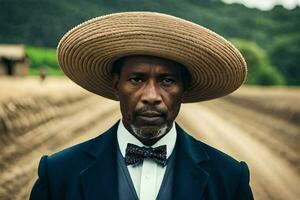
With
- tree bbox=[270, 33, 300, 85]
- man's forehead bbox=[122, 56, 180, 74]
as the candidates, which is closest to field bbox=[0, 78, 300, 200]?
man's forehead bbox=[122, 56, 180, 74]

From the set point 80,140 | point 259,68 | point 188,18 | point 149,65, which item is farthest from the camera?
point 188,18

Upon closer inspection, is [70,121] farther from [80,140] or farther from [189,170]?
[189,170]

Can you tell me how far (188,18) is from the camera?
359ft

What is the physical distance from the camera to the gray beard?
3.05 m

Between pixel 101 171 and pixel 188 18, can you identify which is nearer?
pixel 101 171

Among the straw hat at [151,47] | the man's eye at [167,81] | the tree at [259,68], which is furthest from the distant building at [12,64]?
the tree at [259,68]

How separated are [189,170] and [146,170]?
265mm

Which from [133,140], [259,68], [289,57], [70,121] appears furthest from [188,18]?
[133,140]

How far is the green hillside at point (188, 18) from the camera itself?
45.8m

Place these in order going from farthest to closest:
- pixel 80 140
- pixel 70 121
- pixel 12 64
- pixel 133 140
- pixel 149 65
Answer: pixel 12 64 < pixel 70 121 < pixel 80 140 < pixel 133 140 < pixel 149 65

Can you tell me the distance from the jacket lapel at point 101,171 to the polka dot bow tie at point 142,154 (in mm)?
121

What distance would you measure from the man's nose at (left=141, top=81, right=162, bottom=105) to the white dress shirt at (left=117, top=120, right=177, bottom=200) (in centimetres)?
35

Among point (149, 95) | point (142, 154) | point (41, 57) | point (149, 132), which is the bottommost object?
point (41, 57)

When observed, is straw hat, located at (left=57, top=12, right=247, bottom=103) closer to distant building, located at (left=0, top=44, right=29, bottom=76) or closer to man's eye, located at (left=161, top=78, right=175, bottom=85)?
man's eye, located at (left=161, top=78, right=175, bottom=85)
